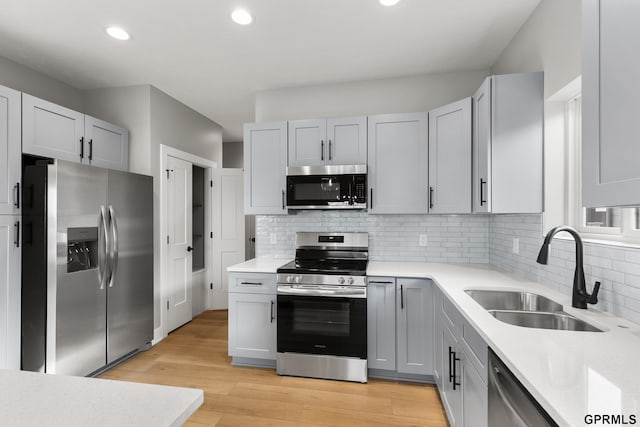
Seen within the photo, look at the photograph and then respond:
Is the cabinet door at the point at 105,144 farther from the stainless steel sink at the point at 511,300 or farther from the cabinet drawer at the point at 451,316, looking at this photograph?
the stainless steel sink at the point at 511,300

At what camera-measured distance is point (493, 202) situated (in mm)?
2109

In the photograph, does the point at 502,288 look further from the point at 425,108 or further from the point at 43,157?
the point at 43,157

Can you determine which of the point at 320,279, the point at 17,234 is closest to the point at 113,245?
the point at 17,234

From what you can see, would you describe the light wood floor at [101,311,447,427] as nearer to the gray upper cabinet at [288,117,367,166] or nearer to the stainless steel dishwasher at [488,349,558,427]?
the stainless steel dishwasher at [488,349,558,427]

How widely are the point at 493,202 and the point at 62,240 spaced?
3.11 metres

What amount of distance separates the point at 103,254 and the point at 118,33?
176 centimetres

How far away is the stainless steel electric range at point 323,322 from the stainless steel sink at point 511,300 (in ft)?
2.84

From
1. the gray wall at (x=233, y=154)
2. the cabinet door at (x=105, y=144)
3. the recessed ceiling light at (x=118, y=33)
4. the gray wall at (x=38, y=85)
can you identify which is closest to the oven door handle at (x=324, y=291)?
the cabinet door at (x=105, y=144)

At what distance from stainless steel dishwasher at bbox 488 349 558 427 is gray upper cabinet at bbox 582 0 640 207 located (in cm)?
60

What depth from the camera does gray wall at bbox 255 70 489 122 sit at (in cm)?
304

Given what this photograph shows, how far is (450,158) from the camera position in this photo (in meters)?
2.60

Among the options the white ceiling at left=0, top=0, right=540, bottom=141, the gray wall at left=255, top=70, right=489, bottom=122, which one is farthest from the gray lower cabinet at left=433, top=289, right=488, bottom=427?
the white ceiling at left=0, top=0, right=540, bottom=141

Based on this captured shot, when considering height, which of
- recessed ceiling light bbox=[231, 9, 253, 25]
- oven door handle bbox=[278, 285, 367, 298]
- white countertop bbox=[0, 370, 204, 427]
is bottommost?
oven door handle bbox=[278, 285, 367, 298]

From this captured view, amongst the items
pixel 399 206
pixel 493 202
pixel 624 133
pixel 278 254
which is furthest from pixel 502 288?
pixel 278 254
